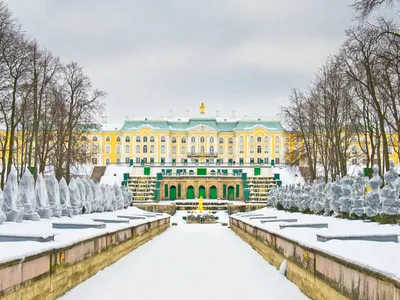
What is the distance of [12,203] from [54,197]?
3950 millimetres

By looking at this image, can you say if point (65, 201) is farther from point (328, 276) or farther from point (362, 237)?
point (328, 276)

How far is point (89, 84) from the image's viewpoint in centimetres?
3269

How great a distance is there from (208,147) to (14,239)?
293ft

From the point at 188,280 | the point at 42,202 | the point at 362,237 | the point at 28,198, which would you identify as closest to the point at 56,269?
the point at 188,280

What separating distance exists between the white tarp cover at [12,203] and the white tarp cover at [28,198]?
0.53 metres

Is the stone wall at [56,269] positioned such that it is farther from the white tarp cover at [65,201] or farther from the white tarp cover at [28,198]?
the white tarp cover at [65,201]

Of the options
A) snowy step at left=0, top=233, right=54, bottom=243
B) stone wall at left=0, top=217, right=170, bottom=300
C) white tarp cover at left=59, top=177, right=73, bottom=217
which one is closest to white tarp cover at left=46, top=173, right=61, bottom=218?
white tarp cover at left=59, top=177, right=73, bottom=217

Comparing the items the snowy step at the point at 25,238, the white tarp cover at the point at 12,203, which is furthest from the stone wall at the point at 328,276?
the white tarp cover at the point at 12,203

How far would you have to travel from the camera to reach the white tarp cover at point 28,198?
15.2 metres

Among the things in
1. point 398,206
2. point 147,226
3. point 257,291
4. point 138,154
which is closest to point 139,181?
point 138,154

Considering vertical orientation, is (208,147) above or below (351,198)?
above

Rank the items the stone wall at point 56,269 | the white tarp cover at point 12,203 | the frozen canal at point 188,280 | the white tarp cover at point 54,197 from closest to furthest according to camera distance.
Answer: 1. the stone wall at point 56,269
2. the frozen canal at point 188,280
3. the white tarp cover at point 12,203
4. the white tarp cover at point 54,197

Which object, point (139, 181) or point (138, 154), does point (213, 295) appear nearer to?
point (139, 181)

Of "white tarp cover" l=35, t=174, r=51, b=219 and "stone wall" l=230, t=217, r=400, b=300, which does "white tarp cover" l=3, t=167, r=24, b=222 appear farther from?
"stone wall" l=230, t=217, r=400, b=300
